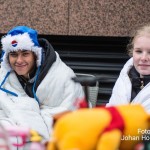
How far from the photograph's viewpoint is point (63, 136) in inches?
49.2

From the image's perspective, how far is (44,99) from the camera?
3227mm

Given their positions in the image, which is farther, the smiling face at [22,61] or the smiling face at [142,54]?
the smiling face at [22,61]

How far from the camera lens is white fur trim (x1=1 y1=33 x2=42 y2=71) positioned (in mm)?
3131

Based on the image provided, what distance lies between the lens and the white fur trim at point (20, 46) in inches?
123

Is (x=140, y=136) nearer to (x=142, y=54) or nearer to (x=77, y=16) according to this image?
(x=142, y=54)

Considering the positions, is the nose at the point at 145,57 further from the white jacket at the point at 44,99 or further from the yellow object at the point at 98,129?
the yellow object at the point at 98,129

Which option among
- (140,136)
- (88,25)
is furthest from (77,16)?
(140,136)

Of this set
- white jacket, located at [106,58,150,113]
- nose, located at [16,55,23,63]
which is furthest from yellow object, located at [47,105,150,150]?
nose, located at [16,55,23,63]

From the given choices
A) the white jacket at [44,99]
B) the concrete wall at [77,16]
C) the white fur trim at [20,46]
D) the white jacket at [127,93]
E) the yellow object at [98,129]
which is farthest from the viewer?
the concrete wall at [77,16]

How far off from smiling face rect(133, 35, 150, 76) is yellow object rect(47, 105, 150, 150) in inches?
45.4

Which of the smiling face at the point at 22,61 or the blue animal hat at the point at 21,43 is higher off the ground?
the blue animal hat at the point at 21,43

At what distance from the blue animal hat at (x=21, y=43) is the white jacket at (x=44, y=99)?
A: 0.46 ft

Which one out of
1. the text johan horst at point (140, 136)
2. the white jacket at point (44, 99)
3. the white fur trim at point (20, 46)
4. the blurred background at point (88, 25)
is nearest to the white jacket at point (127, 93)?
the white jacket at point (44, 99)

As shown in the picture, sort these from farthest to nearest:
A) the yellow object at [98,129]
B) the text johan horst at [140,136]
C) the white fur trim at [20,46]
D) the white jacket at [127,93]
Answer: the white fur trim at [20,46]
the white jacket at [127,93]
the text johan horst at [140,136]
the yellow object at [98,129]
